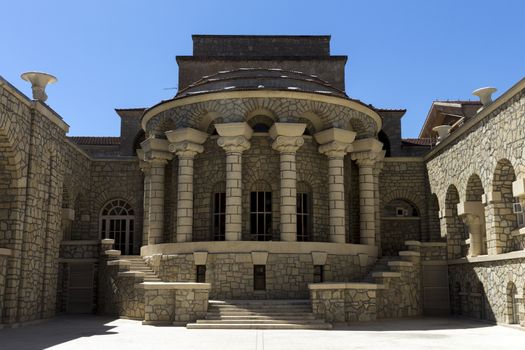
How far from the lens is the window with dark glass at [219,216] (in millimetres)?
21125

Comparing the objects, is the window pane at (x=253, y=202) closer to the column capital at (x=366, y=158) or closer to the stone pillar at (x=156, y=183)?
the stone pillar at (x=156, y=183)

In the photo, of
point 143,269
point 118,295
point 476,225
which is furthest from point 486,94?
point 118,295

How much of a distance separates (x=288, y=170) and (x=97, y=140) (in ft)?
54.4

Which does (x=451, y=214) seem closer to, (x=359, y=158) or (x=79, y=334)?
(x=359, y=158)

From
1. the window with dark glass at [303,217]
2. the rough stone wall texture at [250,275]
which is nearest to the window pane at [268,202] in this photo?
the window with dark glass at [303,217]

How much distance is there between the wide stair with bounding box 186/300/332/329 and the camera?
53.2ft

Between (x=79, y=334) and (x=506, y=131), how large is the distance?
42.5 ft

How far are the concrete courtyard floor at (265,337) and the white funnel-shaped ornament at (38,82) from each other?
7.28 m

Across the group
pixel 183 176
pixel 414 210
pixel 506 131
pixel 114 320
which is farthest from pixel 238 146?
pixel 414 210

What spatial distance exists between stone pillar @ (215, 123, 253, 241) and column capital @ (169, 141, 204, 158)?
3.71 ft

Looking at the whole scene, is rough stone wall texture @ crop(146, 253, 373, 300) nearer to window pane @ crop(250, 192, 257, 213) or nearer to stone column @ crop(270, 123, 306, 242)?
stone column @ crop(270, 123, 306, 242)

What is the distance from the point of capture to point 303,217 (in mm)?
21375

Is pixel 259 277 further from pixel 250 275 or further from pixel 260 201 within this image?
pixel 260 201

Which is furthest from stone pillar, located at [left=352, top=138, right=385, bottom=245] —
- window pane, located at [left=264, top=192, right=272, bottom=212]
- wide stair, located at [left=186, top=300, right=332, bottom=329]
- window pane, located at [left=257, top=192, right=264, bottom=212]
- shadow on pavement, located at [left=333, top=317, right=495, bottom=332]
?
wide stair, located at [left=186, top=300, right=332, bottom=329]
